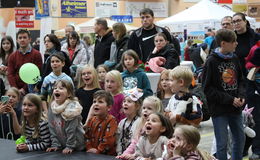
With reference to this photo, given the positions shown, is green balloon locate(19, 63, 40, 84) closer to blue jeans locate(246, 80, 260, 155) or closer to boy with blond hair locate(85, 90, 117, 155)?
boy with blond hair locate(85, 90, 117, 155)

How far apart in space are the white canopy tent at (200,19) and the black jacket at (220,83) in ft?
43.1

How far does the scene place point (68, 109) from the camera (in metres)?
5.74

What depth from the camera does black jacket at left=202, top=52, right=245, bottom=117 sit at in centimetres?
576

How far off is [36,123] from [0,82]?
9.50 ft

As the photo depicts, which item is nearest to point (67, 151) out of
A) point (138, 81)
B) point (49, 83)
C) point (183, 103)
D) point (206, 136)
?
point (183, 103)

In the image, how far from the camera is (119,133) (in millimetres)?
5734

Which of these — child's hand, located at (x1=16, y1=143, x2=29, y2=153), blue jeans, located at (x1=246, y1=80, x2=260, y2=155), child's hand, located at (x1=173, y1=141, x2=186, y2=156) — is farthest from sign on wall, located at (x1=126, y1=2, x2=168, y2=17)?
child's hand, located at (x1=173, y1=141, x2=186, y2=156)

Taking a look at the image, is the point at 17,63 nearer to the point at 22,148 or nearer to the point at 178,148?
the point at 22,148

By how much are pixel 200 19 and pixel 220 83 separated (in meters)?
14.0

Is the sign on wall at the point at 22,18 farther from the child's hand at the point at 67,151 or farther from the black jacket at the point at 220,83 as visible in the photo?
the black jacket at the point at 220,83

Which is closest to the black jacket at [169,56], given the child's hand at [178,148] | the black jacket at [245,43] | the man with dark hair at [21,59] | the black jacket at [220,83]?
the black jacket at [245,43]

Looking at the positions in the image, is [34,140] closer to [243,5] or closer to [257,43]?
[257,43]

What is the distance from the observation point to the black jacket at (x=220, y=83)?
18.9ft

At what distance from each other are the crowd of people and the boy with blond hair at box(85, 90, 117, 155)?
0.5 inches
